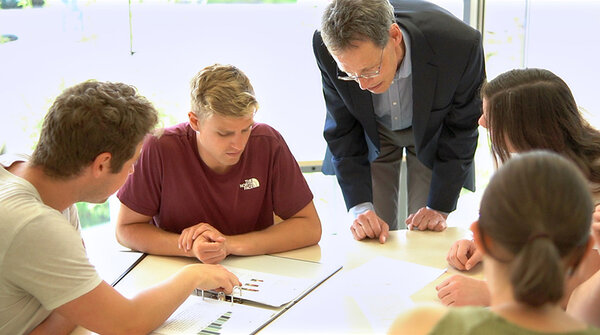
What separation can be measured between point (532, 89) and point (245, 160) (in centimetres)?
86

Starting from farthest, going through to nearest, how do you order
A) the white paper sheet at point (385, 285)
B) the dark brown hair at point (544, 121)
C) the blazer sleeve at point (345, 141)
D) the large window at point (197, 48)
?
1. the large window at point (197, 48)
2. the blazer sleeve at point (345, 141)
3. the dark brown hair at point (544, 121)
4. the white paper sheet at point (385, 285)

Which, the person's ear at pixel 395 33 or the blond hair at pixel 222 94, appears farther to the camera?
Answer: the person's ear at pixel 395 33

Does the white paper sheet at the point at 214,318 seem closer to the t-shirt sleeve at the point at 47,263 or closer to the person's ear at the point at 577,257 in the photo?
the t-shirt sleeve at the point at 47,263

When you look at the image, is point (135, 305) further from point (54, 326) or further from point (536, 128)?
point (536, 128)

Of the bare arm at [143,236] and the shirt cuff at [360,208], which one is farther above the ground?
the bare arm at [143,236]

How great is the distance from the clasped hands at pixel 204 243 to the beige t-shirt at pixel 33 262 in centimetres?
46

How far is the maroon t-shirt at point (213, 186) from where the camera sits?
6.75ft

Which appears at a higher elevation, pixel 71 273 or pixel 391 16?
pixel 391 16

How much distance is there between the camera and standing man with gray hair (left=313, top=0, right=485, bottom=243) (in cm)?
220

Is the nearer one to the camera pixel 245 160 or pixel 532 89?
pixel 532 89

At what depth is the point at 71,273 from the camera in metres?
1.39

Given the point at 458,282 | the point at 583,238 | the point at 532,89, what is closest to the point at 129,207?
the point at 458,282

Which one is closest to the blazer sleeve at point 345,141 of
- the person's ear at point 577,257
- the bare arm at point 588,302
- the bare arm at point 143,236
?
the bare arm at point 143,236

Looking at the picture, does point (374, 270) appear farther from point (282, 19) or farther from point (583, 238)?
point (282, 19)
